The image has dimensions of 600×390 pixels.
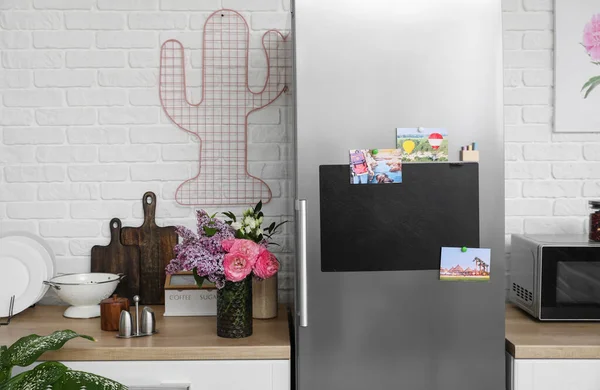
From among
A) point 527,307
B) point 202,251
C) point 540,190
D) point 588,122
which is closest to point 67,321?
point 202,251

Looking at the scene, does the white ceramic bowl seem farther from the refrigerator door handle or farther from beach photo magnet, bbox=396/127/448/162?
beach photo magnet, bbox=396/127/448/162

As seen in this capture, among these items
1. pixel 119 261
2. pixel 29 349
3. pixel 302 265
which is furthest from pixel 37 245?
pixel 302 265

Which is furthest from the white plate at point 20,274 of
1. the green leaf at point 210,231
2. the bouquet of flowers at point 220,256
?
the green leaf at point 210,231

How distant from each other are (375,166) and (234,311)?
0.64 metres

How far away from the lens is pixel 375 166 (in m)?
1.69

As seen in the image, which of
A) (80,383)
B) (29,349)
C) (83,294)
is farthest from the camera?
(83,294)

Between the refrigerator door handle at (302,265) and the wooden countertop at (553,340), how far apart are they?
2.10ft

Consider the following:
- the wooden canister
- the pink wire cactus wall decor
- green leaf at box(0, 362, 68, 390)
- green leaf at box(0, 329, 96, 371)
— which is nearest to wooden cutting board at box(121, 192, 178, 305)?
the pink wire cactus wall decor

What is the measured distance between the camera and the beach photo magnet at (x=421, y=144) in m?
1.69

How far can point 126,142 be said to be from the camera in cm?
234

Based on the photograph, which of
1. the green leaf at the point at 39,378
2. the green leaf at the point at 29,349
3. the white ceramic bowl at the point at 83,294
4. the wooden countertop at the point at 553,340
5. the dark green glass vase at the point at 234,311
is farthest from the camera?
the white ceramic bowl at the point at 83,294

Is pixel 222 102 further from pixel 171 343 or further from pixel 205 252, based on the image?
pixel 171 343

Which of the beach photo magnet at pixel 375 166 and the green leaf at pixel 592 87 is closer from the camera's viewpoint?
the beach photo magnet at pixel 375 166

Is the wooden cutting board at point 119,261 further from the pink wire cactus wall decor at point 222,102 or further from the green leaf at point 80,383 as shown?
the green leaf at point 80,383
